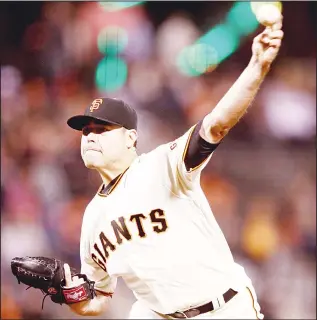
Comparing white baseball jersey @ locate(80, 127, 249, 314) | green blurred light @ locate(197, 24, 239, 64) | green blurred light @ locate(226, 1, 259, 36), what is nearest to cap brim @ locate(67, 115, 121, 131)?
white baseball jersey @ locate(80, 127, 249, 314)

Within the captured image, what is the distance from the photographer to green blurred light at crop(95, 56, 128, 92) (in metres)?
7.46

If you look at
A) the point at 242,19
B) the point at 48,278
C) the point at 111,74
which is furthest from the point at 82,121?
the point at 242,19

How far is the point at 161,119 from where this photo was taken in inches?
276

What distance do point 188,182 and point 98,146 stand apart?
45 cm

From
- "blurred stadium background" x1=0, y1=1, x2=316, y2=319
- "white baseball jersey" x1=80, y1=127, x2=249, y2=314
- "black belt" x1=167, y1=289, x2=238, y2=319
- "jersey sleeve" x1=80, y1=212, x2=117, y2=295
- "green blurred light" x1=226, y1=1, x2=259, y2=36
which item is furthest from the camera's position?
"green blurred light" x1=226, y1=1, x2=259, y2=36

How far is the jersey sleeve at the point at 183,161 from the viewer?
273cm

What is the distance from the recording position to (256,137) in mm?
7121

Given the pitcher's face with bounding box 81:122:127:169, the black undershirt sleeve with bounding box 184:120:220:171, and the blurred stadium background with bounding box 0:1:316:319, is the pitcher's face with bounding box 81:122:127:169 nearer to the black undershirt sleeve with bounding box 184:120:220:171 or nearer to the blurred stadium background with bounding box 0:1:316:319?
the black undershirt sleeve with bounding box 184:120:220:171

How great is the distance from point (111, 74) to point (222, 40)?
1473 mm

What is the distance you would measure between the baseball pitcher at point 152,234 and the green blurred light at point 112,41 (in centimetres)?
480

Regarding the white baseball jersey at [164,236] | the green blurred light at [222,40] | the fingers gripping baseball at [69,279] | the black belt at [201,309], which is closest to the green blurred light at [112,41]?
the green blurred light at [222,40]

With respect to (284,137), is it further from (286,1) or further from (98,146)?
(98,146)

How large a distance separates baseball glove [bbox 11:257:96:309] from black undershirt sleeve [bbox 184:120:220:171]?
32.3 inches

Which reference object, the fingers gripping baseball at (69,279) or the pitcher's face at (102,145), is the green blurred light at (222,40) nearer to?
the pitcher's face at (102,145)
